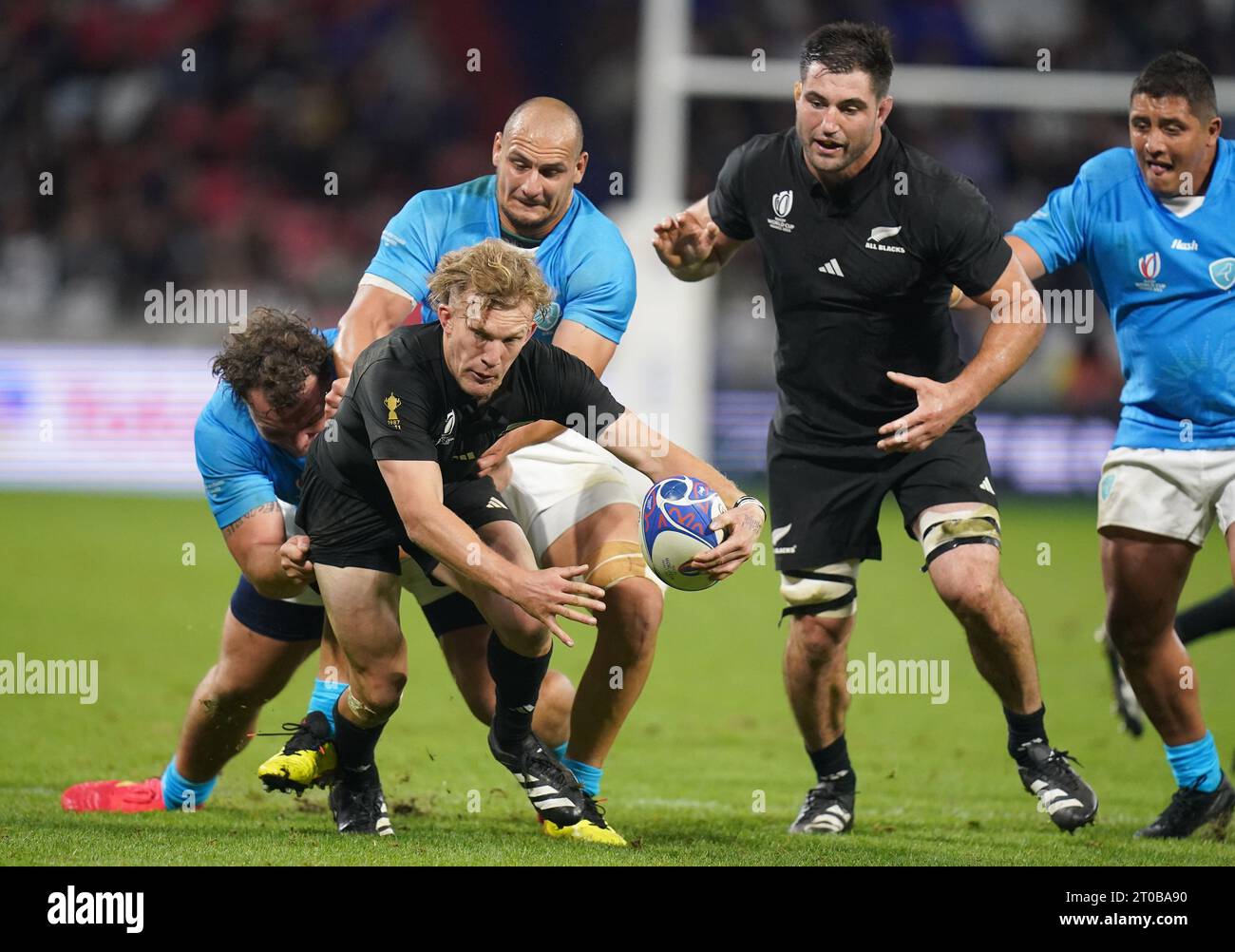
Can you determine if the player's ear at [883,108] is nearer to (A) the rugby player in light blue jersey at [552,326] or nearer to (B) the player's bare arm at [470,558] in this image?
(A) the rugby player in light blue jersey at [552,326]

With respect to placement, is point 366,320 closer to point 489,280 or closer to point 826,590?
point 489,280

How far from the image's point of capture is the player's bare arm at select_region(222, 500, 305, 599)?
18.7 ft

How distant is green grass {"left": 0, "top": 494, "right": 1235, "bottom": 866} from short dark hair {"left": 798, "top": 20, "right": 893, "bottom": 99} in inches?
103

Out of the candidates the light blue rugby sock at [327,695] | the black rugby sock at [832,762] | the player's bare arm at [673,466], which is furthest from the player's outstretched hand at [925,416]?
the light blue rugby sock at [327,695]

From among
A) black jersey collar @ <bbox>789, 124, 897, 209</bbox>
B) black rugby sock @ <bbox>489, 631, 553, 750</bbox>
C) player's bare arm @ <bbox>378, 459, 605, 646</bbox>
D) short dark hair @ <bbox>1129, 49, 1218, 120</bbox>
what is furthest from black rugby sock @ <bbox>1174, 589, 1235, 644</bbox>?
player's bare arm @ <bbox>378, 459, 605, 646</bbox>

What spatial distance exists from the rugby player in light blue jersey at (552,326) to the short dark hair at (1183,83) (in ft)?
6.43

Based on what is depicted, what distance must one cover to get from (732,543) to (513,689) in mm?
965

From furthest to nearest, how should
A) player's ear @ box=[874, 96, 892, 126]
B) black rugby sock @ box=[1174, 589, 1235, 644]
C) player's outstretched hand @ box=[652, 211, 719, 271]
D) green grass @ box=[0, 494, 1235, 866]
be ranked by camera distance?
black rugby sock @ box=[1174, 589, 1235, 644], player's outstretched hand @ box=[652, 211, 719, 271], player's ear @ box=[874, 96, 892, 126], green grass @ box=[0, 494, 1235, 866]

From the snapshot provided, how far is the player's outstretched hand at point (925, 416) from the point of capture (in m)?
5.31

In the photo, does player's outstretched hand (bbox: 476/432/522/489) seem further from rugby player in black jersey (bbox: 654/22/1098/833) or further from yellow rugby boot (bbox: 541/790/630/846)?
yellow rugby boot (bbox: 541/790/630/846)

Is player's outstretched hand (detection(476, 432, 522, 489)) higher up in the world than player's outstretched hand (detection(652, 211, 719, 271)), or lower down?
lower down

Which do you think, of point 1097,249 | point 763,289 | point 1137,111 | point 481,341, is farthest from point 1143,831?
point 763,289

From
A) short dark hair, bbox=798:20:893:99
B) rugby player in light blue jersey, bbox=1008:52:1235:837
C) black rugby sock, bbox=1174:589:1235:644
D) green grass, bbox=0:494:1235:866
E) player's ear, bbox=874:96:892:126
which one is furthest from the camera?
black rugby sock, bbox=1174:589:1235:644

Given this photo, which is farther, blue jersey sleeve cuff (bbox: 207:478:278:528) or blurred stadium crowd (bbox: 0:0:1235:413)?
blurred stadium crowd (bbox: 0:0:1235:413)
